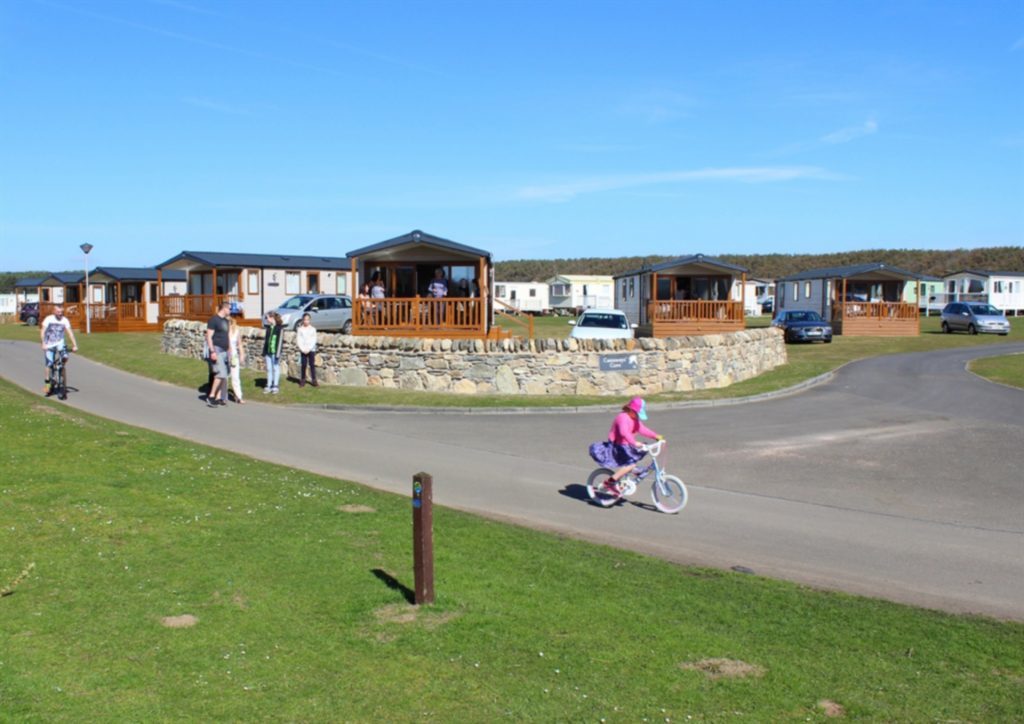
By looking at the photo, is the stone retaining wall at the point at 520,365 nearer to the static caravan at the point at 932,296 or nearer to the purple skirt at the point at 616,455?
the purple skirt at the point at 616,455

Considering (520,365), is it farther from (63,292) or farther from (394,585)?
(63,292)

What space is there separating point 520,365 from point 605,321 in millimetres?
9960

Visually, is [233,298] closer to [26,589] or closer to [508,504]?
[508,504]

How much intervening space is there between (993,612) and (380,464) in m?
8.34

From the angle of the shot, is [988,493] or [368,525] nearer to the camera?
[368,525]

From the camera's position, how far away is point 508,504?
11.3m

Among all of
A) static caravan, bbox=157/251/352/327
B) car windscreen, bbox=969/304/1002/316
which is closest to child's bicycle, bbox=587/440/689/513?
static caravan, bbox=157/251/352/327

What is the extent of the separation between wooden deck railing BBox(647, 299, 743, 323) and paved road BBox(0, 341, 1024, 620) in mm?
14880

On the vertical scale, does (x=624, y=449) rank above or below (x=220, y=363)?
below

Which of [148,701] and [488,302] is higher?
[488,302]

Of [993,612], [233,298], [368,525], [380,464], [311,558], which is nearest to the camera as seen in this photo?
[993,612]

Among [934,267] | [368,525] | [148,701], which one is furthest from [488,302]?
[934,267]

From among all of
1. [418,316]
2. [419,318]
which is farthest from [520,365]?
[419,318]

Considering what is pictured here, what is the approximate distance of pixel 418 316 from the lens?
2773cm
